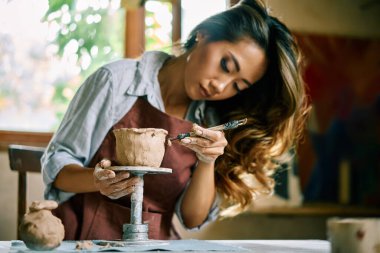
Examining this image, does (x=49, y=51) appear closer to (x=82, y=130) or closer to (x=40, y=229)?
(x=82, y=130)

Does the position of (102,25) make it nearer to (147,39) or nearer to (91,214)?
(147,39)

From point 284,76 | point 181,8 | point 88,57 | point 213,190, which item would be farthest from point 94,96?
point 181,8

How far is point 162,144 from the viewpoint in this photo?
1.47m

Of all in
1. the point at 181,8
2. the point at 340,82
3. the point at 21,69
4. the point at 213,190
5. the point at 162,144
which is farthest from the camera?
the point at 340,82

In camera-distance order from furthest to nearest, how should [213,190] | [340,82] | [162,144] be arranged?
[340,82] → [213,190] → [162,144]

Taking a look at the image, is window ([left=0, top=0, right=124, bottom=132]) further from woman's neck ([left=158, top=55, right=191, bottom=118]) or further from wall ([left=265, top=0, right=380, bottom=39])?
woman's neck ([left=158, top=55, right=191, bottom=118])

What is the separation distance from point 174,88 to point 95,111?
1.01 feet

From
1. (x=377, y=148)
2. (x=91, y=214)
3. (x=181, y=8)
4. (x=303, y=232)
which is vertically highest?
(x=181, y=8)

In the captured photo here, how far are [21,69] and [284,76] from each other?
1.80m

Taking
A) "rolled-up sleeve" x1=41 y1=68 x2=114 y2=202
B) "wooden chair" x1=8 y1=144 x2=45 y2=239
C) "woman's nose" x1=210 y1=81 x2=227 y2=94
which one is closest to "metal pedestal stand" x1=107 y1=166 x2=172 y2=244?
"rolled-up sleeve" x1=41 y1=68 x2=114 y2=202

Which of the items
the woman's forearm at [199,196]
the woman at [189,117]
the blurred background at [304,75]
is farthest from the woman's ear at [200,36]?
the blurred background at [304,75]

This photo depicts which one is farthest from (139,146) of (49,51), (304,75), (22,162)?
(304,75)

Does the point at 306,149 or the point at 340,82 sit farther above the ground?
the point at 340,82

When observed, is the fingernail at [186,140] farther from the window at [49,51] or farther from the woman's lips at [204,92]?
the window at [49,51]
